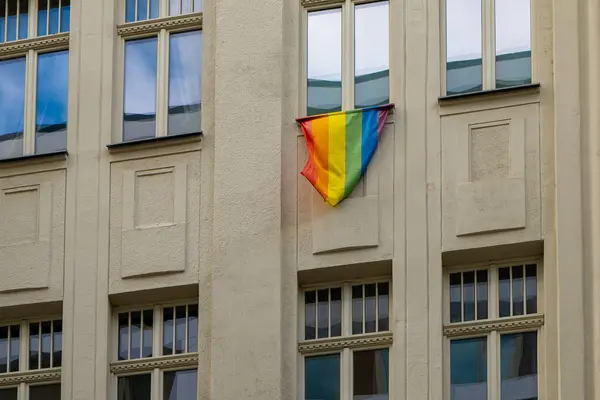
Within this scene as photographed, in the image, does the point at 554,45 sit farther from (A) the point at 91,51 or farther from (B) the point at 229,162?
(A) the point at 91,51

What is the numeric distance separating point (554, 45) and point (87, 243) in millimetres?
6648

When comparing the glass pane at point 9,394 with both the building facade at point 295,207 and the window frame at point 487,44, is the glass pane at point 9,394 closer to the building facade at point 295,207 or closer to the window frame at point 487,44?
the building facade at point 295,207

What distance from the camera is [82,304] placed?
90.5 ft

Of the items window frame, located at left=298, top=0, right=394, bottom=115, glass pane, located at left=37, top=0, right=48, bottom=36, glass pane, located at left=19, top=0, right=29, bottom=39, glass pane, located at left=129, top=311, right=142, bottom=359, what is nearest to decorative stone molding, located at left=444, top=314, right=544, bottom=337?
window frame, located at left=298, top=0, right=394, bottom=115

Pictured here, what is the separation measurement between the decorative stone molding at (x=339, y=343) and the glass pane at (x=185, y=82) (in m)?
3.40

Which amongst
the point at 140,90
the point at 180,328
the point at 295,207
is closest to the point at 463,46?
the point at 295,207

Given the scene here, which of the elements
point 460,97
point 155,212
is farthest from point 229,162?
point 460,97

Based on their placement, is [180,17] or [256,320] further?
[180,17]

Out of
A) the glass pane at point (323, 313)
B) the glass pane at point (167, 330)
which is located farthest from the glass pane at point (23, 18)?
the glass pane at point (323, 313)

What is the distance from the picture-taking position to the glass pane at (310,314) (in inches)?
1051

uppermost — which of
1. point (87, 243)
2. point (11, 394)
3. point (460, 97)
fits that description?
point (460, 97)

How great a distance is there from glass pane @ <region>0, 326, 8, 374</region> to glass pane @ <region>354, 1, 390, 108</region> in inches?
223

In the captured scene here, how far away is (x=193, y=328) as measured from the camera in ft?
89.7

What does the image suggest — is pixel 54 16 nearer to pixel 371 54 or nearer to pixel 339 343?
pixel 371 54
